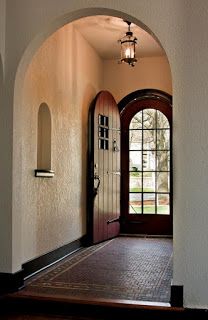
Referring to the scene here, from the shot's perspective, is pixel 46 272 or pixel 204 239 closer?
pixel 204 239

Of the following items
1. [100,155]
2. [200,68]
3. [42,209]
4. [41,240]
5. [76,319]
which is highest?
[200,68]

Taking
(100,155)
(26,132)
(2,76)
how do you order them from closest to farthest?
→ 1. (2,76)
2. (26,132)
3. (100,155)

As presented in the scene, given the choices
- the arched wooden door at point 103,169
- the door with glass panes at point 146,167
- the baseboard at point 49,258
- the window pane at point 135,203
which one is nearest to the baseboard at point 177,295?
the baseboard at point 49,258

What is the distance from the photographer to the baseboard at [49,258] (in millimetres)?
3888

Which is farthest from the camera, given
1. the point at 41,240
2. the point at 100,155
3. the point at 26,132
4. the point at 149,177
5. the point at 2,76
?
the point at 149,177

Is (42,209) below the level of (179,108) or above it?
below

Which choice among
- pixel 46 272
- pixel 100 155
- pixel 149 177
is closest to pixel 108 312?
pixel 46 272

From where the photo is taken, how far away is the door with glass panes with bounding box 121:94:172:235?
257 inches

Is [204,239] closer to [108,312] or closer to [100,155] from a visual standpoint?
[108,312]

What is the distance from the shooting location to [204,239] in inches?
117

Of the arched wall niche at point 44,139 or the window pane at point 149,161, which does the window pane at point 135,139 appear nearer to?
the window pane at point 149,161

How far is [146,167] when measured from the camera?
659 cm

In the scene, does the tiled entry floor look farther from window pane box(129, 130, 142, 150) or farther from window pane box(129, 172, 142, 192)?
window pane box(129, 130, 142, 150)

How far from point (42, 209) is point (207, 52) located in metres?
2.25
